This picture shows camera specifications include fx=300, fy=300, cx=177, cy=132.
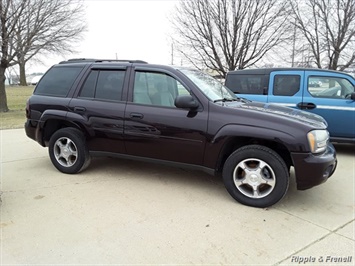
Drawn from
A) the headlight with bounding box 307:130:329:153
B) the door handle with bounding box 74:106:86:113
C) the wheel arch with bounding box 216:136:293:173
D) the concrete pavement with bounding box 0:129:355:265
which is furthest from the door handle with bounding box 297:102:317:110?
the door handle with bounding box 74:106:86:113

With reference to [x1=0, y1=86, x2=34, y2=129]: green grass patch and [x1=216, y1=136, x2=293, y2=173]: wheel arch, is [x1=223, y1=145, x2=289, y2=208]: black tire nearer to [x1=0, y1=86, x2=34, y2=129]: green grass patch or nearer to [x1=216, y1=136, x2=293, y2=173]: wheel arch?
[x1=216, y1=136, x2=293, y2=173]: wheel arch

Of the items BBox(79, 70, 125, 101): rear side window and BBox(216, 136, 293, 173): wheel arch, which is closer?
BBox(216, 136, 293, 173): wheel arch

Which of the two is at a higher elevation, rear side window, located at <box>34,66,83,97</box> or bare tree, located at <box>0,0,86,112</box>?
bare tree, located at <box>0,0,86,112</box>

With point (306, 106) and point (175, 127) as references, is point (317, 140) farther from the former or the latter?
point (306, 106)

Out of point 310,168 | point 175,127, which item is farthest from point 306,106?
point 175,127

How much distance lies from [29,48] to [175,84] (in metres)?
11.8

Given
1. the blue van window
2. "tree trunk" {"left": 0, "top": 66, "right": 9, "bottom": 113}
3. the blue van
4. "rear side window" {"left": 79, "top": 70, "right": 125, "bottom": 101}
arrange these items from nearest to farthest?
"rear side window" {"left": 79, "top": 70, "right": 125, "bottom": 101}, the blue van, the blue van window, "tree trunk" {"left": 0, "top": 66, "right": 9, "bottom": 113}

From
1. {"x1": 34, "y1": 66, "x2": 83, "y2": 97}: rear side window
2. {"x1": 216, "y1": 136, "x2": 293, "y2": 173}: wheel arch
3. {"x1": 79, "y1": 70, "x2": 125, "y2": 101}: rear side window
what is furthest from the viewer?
{"x1": 34, "y1": 66, "x2": 83, "y2": 97}: rear side window

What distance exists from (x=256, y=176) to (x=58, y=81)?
3.47m

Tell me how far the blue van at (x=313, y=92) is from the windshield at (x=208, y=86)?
97.0 inches

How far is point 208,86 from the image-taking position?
4.34m

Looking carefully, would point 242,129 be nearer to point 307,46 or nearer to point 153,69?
point 153,69

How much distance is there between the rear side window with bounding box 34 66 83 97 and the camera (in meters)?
4.79

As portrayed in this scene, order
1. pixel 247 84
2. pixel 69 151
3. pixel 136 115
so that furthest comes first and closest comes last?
1. pixel 247 84
2. pixel 69 151
3. pixel 136 115
